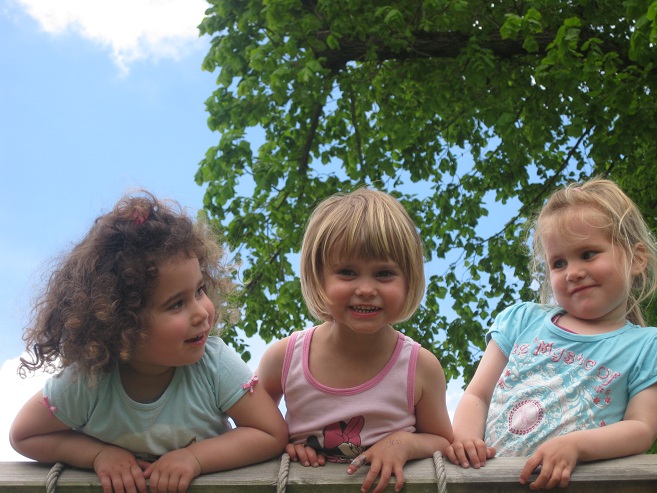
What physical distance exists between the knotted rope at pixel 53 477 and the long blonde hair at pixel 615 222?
73.8 inches

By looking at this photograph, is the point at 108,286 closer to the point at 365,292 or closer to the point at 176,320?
the point at 176,320

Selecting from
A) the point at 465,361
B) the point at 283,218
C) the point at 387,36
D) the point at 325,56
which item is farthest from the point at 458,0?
the point at 465,361

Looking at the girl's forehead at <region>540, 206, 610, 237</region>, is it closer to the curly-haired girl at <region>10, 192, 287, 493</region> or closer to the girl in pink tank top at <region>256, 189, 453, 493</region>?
the girl in pink tank top at <region>256, 189, 453, 493</region>

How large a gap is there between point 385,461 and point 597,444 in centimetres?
65

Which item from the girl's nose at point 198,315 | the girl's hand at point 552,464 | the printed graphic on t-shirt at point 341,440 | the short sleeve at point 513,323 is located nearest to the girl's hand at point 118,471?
the girl's nose at point 198,315

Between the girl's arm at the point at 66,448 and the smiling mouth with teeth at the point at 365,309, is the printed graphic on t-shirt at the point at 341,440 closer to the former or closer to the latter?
the smiling mouth with teeth at the point at 365,309

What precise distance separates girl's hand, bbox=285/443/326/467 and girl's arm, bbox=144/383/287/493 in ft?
0.13

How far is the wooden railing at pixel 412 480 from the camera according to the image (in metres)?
2.08

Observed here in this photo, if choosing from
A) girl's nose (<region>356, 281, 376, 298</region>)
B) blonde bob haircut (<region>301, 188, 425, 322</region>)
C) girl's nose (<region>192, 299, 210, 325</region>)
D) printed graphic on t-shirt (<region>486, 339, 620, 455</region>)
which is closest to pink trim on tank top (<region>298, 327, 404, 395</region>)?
blonde bob haircut (<region>301, 188, 425, 322</region>)

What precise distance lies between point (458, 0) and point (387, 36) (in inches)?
32.4

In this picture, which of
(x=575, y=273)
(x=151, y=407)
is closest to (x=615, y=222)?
(x=575, y=273)

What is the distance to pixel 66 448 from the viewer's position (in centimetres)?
230

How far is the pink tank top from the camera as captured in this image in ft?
7.91

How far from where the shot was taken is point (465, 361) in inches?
358
